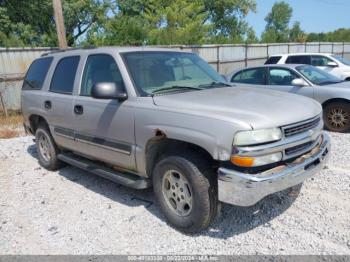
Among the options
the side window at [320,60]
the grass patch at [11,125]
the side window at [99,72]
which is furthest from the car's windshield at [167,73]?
the side window at [320,60]

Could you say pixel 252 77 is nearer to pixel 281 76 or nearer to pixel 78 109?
pixel 281 76

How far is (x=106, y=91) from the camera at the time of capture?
360 cm

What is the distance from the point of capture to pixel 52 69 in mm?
5203

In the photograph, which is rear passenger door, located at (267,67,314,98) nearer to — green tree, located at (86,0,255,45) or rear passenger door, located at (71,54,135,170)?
rear passenger door, located at (71,54,135,170)

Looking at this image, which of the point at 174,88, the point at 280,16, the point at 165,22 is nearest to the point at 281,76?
the point at 174,88

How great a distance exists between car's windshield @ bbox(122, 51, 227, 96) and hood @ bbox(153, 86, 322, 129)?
8.7 inches

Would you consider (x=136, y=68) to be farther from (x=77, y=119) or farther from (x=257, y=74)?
(x=257, y=74)

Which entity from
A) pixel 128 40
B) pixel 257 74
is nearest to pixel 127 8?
pixel 128 40

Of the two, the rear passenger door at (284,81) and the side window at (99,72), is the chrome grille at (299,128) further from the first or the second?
the rear passenger door at (284,81)

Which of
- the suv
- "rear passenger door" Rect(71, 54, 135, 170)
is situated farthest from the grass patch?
"rear passenger door" Rect(71, 54, 135, 170)

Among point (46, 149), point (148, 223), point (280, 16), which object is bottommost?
point (148, 223)

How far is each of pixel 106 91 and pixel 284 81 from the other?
5.45 m

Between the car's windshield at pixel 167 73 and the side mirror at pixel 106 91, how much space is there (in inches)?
9.2

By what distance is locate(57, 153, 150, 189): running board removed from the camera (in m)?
3.80
